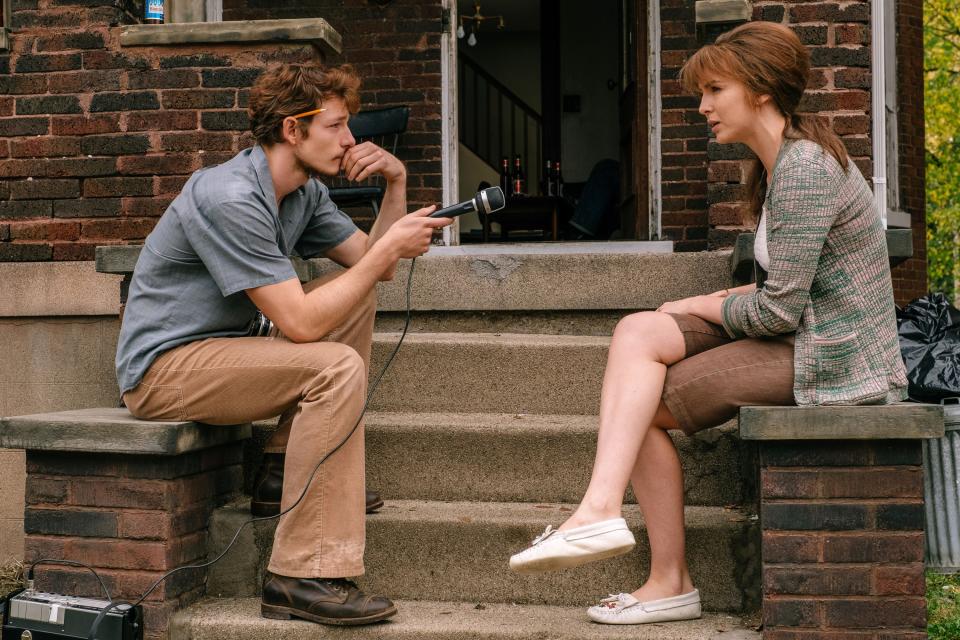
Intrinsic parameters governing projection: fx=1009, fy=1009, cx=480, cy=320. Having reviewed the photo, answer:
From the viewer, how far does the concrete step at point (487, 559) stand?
9.02 feet

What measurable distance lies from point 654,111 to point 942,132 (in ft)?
41.1

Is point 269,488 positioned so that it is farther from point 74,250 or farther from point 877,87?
point 877,87

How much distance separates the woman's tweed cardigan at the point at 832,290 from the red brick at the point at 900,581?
40 cm

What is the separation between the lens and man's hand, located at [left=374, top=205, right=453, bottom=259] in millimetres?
2711

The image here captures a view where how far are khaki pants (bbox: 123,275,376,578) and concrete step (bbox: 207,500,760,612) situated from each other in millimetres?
278

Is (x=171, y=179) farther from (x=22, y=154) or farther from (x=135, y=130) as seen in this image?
(x=22, y=154)

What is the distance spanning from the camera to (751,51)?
2523 mm

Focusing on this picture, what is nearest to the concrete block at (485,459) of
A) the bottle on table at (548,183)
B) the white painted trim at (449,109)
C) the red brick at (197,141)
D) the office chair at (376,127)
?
the red brick at (197,141)

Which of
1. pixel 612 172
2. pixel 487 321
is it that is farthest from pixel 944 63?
pixel 487 321

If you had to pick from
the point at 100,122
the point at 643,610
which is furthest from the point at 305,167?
the point at 100,122

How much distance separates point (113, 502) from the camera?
2.73m

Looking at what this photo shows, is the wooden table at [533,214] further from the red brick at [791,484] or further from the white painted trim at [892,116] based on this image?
the red brick at [791,484]

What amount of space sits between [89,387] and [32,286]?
0.47 metres

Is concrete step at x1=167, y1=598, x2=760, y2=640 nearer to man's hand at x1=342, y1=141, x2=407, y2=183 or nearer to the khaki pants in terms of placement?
the khaki pants
